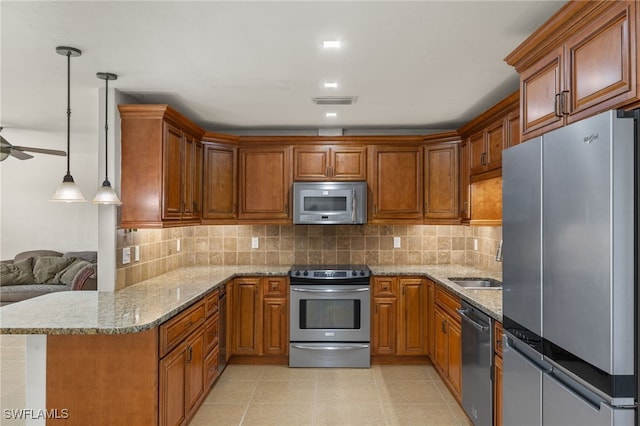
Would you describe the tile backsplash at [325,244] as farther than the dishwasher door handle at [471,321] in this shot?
Yes

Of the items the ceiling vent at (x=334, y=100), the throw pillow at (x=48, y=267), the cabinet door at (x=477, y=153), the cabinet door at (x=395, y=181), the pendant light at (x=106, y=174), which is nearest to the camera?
the pendant light at (x=106, y=174)

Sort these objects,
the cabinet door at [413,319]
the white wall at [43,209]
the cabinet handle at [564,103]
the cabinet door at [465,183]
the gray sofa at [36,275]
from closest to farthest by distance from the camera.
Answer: the cabinet handle at [564,103] → the cabinet door at [465,183] → the cabinet door at [413,319] → the gray sofa at [36,275] → the white wall at [43,209]

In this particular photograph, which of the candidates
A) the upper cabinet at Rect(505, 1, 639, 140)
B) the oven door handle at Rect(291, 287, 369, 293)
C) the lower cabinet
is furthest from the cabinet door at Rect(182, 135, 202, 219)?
the upper cabinet at Rect(505, 1, 639, 140)

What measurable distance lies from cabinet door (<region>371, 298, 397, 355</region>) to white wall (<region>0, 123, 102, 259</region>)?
4834 mm

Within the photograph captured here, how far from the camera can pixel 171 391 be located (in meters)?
2.45

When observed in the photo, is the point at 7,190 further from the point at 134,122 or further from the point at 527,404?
the point at 527,404

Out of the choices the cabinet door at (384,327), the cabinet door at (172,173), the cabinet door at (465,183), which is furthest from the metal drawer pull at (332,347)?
the cabinet door at (172,173)

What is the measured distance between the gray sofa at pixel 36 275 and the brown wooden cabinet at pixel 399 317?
380 centimetres

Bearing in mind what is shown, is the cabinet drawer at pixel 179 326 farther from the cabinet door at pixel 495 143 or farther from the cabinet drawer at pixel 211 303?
the cabinet door at pixel 495 143

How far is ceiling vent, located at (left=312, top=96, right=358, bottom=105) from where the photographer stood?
3.35 meters

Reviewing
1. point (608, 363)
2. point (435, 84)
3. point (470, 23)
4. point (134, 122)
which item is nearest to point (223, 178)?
point (134, 122)

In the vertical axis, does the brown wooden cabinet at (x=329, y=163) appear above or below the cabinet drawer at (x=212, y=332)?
above

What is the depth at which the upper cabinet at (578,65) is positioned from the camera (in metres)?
1.39

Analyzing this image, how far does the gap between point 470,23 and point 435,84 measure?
0.96 metres
